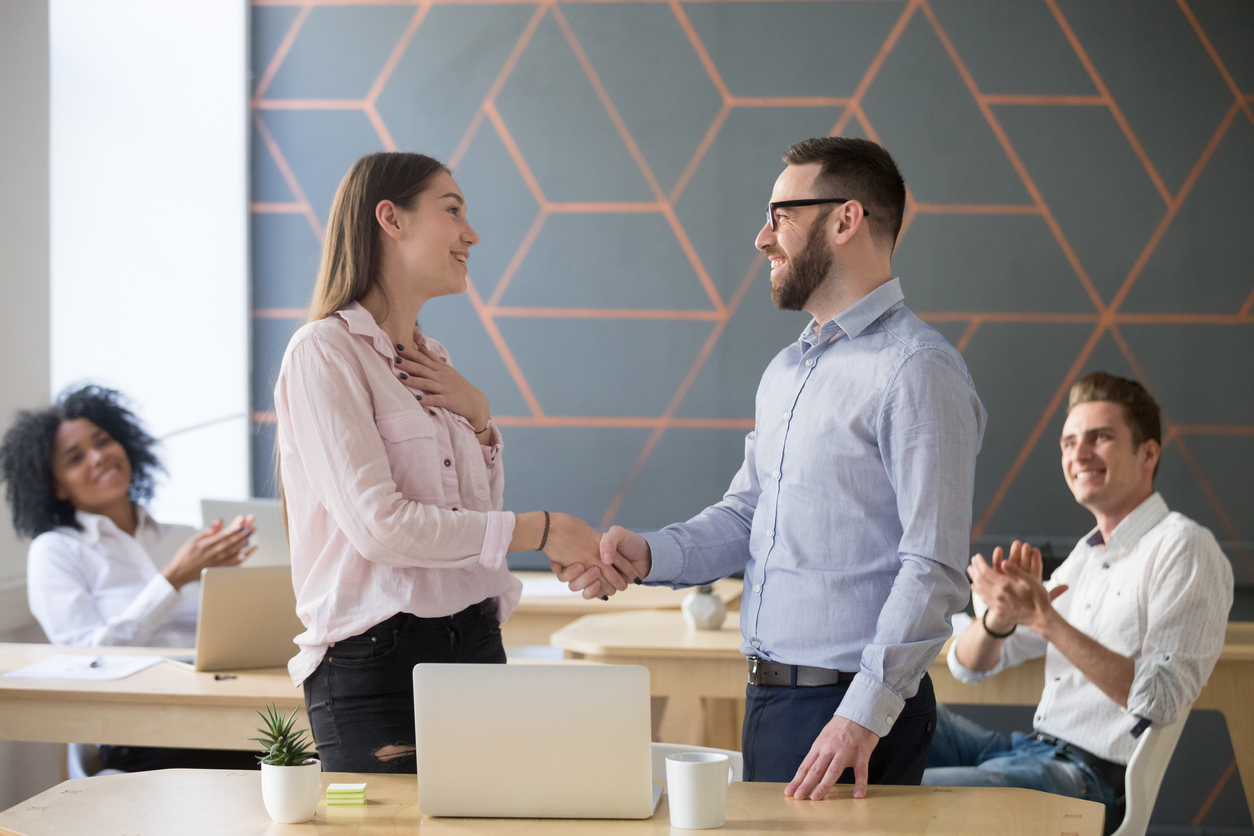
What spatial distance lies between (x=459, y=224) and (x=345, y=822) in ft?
3.26

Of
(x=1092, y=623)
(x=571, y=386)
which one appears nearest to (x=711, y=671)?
(x=1092, y=623)

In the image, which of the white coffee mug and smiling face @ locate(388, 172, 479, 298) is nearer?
the white coffee mug

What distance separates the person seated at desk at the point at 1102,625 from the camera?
2289mm

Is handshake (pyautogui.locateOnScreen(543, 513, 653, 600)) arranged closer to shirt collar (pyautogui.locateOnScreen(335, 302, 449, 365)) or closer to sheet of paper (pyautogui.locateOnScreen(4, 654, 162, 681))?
shirt collar (pyautogui.locateOnScreen(335, 302, 449, 365))

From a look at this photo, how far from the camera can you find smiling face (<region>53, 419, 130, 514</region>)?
3.30 m

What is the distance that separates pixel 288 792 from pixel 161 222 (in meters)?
3.42

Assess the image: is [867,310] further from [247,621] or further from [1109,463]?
[247,621]

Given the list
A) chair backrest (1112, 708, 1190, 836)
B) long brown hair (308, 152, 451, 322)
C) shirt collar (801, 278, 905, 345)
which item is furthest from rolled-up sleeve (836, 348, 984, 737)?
chair backrest (1112, 708, 1190, 836)

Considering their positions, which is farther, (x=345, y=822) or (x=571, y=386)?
(x=571, y=386)

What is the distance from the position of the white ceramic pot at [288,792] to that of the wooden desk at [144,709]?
970 mm

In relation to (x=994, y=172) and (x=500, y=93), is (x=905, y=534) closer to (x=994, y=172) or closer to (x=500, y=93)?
(x=994, y=172)

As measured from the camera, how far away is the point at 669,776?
138 cm

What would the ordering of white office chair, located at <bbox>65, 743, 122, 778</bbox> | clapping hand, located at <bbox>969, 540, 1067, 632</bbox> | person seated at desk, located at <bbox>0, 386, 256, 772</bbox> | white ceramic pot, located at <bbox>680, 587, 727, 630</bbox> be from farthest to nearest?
person seated at desk, located at <bbox>0, 386, 256, 772</bbox> < white ceramic pot, located at <bbox>680, 587, 727, 630</bbox> < white office chair, located at <bbox>65, 743, 122, 778</bbox> < clapping hand, located at <bbox>969, 540, 1067, 632</bbox>

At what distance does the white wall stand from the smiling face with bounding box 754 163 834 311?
9.55 ft
